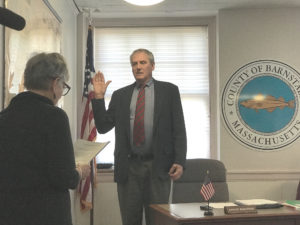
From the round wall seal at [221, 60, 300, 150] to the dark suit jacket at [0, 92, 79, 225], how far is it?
336cm

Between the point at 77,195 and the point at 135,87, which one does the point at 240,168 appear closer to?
the point at 77,195

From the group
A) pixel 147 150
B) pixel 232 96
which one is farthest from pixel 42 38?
pixel 232 96

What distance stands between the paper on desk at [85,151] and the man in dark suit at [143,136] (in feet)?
2.46

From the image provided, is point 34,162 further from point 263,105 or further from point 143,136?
point 263,105

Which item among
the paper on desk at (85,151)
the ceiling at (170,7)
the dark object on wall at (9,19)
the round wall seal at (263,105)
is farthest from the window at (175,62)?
the dark object on wall at (9,19)

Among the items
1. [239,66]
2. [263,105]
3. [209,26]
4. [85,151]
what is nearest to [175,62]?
[209,26]

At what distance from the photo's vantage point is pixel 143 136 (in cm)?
283

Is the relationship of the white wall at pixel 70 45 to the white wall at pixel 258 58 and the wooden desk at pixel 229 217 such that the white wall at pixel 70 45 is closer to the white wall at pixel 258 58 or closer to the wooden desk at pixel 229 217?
the white wall at pixel 258 58

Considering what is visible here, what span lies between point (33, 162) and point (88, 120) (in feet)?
9.49

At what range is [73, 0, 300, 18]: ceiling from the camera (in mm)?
4484

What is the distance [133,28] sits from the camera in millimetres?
4973

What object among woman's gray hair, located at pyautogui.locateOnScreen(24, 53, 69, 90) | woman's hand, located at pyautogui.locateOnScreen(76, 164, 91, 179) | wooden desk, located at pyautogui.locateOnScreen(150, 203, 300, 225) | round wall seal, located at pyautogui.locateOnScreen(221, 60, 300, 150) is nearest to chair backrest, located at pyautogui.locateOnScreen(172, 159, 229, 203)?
wooden desk, located at pyautogui.locateOnScreen(150, 203, 300, 225)

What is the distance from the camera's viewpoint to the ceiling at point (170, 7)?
14.7 ft

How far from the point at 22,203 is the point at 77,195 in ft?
9.75
